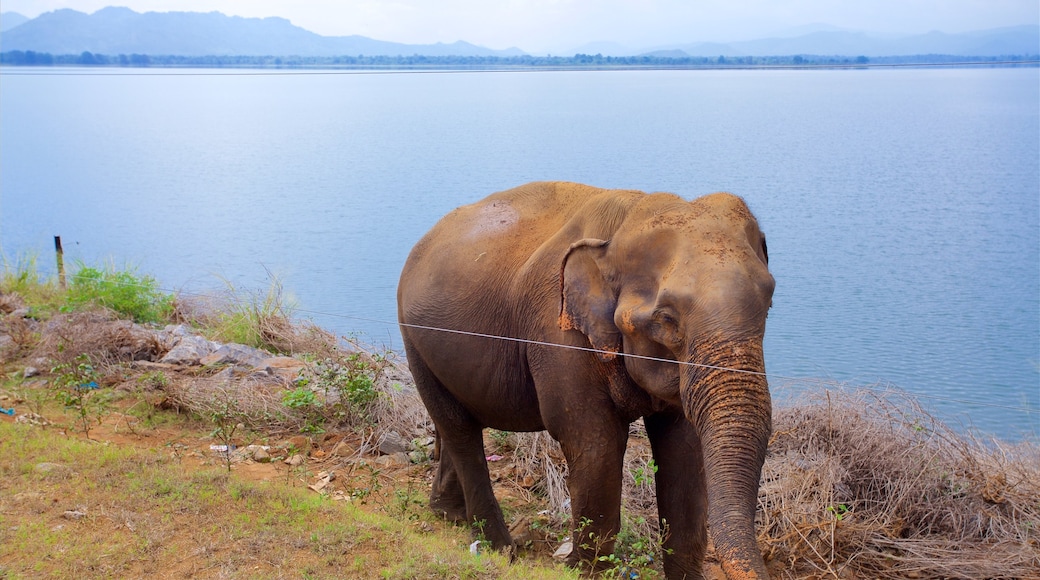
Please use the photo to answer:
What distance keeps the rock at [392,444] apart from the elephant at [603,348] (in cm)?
128

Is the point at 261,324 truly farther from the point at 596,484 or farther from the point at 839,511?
the point at 596,484

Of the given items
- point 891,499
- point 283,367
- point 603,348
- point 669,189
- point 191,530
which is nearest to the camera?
point 603,348

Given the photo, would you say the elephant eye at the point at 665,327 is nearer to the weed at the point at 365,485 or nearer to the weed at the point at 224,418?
the weed at the point at 365,485

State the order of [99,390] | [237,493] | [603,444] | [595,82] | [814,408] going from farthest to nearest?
[595,82] < [99,390] < [814,408] < [237,493] < [603,444]

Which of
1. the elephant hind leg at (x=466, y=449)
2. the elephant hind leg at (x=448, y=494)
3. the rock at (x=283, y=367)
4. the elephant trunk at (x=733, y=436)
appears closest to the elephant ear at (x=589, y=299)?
the elephant trunk at (x=733, y=436)

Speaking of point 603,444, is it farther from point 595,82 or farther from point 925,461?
point 595,82

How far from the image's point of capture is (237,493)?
7.05m

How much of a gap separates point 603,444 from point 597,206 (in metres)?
1.41

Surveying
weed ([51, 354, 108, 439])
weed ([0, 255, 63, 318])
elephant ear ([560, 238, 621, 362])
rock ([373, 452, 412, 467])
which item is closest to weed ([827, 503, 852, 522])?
elephant ear ([560, 238, 621, 362])

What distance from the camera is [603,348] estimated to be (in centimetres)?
548

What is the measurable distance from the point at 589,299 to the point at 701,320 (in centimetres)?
90

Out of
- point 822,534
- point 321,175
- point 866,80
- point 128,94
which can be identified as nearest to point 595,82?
point 866,80

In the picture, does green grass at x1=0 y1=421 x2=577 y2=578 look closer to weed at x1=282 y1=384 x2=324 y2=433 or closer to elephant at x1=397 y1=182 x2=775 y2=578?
elephant at x1=397 y1=182 x2=775 y2=578

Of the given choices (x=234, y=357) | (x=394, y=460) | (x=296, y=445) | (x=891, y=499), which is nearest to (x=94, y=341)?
(x=234, y=357)
